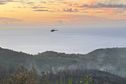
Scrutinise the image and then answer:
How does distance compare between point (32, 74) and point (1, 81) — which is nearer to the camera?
point (32, 74)

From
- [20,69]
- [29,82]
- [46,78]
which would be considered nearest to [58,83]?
[46,78]

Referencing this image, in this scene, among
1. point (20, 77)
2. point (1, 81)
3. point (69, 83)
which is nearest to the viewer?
point (69, 83)

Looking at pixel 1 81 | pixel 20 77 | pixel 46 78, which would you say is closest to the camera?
pixel 46 78

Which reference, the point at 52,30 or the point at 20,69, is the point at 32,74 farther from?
the point at 52,30

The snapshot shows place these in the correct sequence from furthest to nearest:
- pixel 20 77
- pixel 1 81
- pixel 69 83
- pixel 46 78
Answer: pixel 1 81 → pixel 20 77 → pixel 46 78 → pixel 69 83

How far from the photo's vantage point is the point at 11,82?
1670 centimetres

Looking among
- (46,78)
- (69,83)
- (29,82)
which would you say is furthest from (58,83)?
(29,82)

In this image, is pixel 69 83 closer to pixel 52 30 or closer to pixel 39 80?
pixel 39 80

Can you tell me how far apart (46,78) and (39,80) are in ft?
3.01

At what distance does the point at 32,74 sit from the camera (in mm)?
16672

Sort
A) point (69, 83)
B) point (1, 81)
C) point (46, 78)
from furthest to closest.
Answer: point (1, 81), point (46, 78), point (69, 83)

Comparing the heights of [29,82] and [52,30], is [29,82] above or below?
below

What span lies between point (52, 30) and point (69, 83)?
217 inches

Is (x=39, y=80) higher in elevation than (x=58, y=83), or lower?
lower
